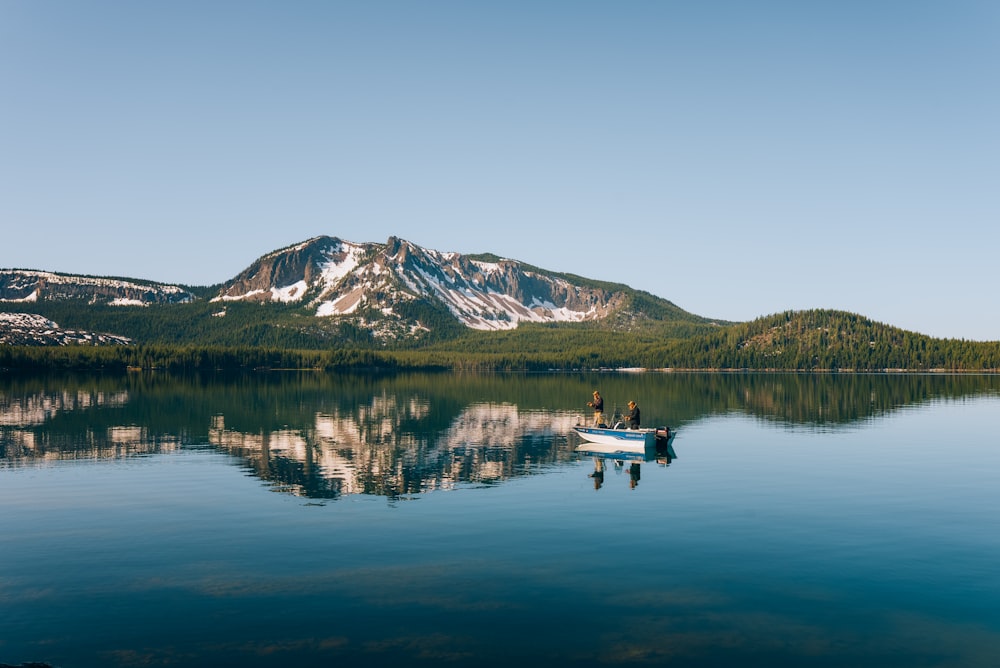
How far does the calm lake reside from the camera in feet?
77.7

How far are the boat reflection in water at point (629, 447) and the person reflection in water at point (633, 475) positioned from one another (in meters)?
0.98

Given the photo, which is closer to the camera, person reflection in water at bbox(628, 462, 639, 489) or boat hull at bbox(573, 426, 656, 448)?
person reflection in water at bbox(628, 462, 639, 489)

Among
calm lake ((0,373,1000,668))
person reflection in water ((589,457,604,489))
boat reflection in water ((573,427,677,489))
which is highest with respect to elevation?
boat reflection in water ((573,427,677,489))

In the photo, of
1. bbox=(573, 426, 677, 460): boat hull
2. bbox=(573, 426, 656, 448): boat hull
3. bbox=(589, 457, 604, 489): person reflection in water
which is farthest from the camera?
bbox=(573, 426, 656, 448): boat hull

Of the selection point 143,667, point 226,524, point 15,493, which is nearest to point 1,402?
point 15,493

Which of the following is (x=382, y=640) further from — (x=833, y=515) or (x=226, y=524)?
(x=833, y=515)

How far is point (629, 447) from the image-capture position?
67.7 meters

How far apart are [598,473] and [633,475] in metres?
2.46

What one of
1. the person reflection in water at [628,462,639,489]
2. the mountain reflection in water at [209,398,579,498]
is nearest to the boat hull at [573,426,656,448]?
the mountain reflection in water at [209,398,579,498]

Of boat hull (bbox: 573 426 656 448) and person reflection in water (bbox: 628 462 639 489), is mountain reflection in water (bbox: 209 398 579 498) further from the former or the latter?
person reflection in water (bbox: 628 462 639 489)

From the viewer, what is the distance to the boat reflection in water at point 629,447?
64562 millimetres

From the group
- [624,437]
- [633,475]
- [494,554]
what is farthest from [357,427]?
[494,554]

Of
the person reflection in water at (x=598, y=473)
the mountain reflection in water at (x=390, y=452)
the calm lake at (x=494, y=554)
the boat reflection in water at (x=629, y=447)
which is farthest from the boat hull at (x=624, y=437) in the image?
the person reflection in water at (x=598, y=473)

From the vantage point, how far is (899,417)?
4126 inches
